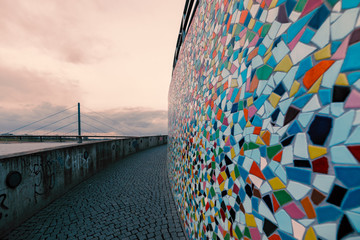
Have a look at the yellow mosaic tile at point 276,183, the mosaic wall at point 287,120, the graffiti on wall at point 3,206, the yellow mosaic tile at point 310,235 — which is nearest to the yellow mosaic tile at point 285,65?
the mosaic wall at point 287,120

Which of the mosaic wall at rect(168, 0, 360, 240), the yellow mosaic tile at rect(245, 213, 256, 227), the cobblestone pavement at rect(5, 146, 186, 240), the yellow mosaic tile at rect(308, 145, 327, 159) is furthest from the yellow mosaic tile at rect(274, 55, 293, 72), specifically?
the cobblestone pavement at rect(5, 146, 186, 240)

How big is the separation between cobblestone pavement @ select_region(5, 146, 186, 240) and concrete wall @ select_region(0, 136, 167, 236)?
0.84 ft

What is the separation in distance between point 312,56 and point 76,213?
17.5 feet

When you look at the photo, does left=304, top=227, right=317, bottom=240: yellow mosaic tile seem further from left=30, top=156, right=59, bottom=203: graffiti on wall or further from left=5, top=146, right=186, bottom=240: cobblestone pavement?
left=30, top=156, right=59, bottom=203: graffiti on wall

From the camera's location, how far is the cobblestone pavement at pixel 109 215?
3373 millimetres

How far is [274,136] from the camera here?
125 cm

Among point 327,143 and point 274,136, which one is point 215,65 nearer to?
point 274,136

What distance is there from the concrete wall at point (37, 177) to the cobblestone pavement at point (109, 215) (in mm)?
257

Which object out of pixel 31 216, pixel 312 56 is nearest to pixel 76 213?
pixel 31 216

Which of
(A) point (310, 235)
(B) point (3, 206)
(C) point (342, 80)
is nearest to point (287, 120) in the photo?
(C) point (342, 80)

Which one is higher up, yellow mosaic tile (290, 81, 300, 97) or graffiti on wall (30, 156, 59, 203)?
yellow mosaic tile (290, 81, 300, 97)

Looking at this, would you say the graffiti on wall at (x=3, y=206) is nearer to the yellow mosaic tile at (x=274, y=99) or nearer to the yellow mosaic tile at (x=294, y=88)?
the yellow mosaic tile at (x=274, y=99)

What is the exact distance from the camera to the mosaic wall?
0.83 meters

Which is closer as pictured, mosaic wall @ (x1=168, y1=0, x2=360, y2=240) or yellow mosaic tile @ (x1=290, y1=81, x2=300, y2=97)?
mosaic wall @ (x1=168, y1=0, x2=360, y2=240)
